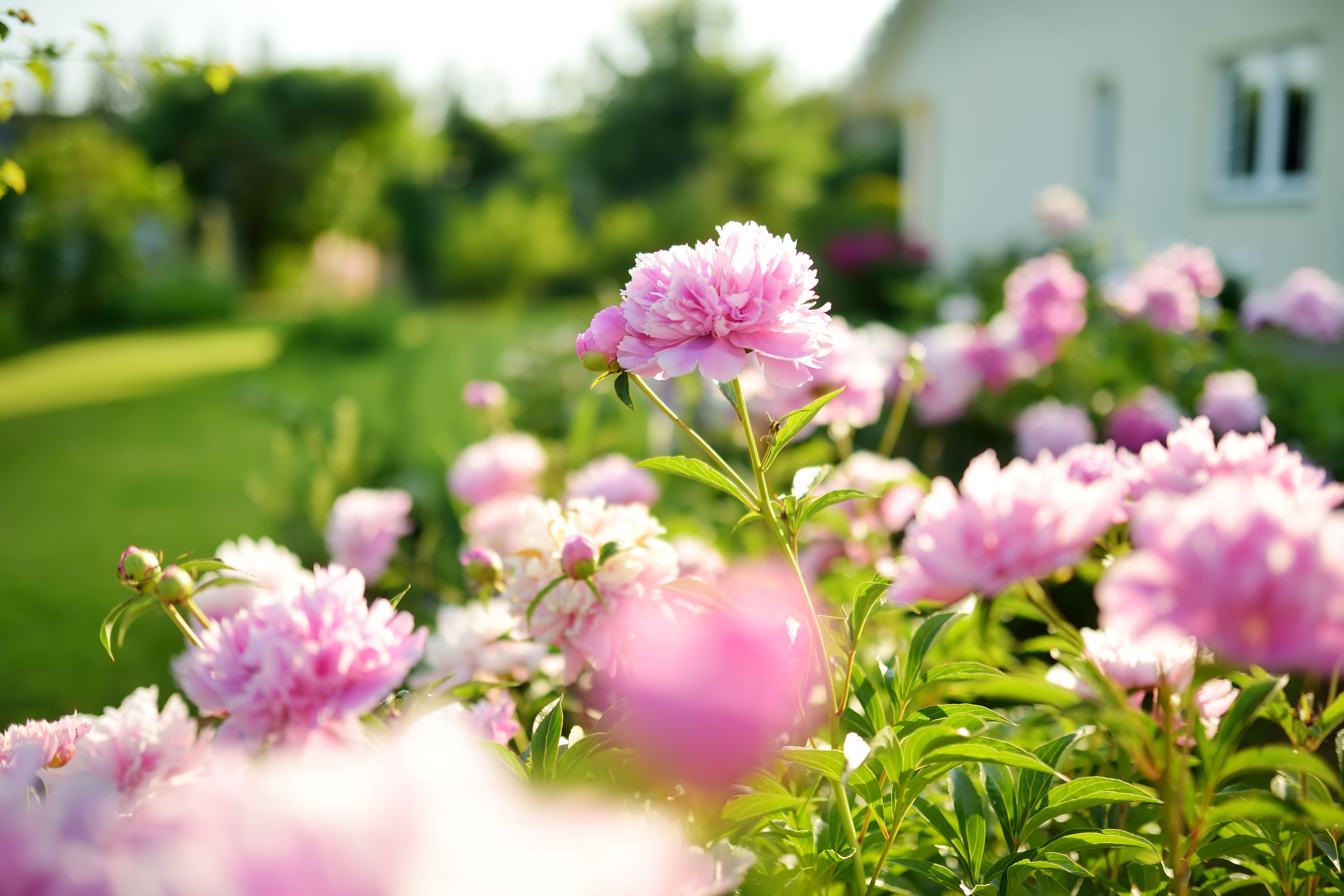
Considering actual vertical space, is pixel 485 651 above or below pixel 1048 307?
below

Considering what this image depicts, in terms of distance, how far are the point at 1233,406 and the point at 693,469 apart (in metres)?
1.77

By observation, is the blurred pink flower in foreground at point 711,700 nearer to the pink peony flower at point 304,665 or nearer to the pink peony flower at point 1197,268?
the pink peony flower at point 304,665

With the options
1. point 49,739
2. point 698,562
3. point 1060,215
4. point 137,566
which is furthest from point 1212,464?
point 1060,215

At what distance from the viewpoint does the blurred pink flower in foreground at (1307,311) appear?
7.62ft

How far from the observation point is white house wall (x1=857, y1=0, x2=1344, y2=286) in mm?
5121

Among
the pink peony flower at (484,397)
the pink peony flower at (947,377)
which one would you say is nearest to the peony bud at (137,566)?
the pink peony flower at (484,397)

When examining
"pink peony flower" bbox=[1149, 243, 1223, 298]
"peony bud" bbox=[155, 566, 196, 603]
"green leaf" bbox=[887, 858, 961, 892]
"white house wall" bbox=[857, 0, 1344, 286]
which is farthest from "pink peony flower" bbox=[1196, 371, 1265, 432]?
"white house wall" bbox=[857, 0, 1344, 286]

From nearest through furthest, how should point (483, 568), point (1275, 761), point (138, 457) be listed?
point (1275, 761) → point (483, 568) → point (138, 457)

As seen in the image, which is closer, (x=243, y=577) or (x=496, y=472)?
(x=243, y=577)

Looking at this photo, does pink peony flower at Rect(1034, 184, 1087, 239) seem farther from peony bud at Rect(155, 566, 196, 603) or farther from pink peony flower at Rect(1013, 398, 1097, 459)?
peony bud at Rect(155, 566, 196, 603)

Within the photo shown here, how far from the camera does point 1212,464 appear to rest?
72cm

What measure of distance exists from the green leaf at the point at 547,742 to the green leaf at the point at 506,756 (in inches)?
0.7

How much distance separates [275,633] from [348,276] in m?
8.85

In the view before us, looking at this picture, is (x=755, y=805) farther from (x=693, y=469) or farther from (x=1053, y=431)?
(x=1053, y=431)
